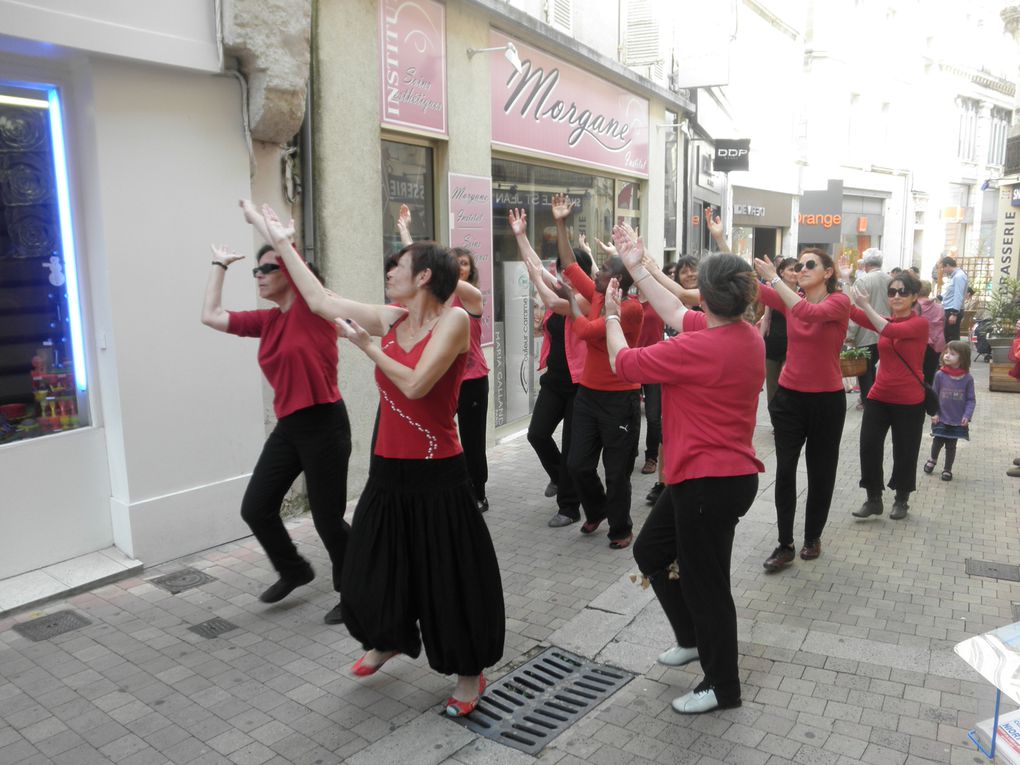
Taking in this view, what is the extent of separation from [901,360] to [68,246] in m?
5.51

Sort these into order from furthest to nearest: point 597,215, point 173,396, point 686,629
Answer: point 597,215
point 173,396
point 686,629

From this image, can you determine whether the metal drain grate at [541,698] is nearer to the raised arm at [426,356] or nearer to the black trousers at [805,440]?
the raised arm at [426,356]

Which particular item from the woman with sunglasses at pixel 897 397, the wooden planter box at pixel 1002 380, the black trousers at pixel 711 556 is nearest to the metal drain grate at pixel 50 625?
the black trousers at pixel 711 556

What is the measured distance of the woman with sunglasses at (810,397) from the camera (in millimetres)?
5082

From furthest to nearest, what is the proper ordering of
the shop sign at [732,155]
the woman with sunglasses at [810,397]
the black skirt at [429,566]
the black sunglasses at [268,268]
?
the shop sign at [732,155] < the woman with sunglasses at [810,397] < the black sunglasses at [268,268] < the black skirt at [429,566]

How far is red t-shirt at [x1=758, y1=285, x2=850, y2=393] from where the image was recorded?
5.02 m

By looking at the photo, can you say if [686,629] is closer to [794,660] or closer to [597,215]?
[794,660]

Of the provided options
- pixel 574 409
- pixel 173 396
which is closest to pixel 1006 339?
pixel 574 409

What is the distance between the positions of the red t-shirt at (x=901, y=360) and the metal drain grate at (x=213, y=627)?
442 centimetres

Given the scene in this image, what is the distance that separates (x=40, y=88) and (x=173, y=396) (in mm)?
1909

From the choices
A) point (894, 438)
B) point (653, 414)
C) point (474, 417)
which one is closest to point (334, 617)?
point (474, 417)

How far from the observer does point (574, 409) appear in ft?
18.5

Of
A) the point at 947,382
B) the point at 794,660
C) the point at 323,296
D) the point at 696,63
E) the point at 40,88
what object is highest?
the point at 696,63

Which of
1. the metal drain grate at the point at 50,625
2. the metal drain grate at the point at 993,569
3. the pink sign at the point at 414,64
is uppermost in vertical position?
the pink sign at the point at 414,64
